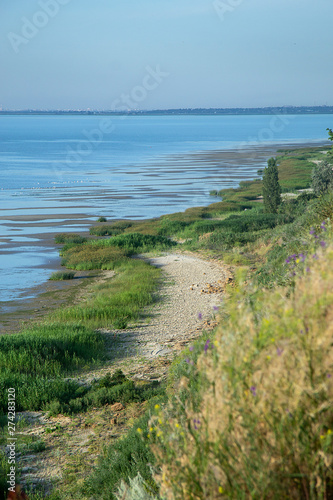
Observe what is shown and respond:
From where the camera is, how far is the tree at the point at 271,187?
3306 centimetres

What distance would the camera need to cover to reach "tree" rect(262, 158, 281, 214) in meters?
33.1

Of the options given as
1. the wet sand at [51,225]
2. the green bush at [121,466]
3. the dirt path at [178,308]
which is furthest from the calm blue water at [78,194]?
the green bush at [121,466]

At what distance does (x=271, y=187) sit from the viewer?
1316 inches

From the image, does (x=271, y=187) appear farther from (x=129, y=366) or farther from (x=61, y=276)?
(x=129, y=366)

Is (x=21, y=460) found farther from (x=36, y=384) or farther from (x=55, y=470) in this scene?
(x=36, y=384)

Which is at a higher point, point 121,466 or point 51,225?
point 51,225

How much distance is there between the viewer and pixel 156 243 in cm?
2867

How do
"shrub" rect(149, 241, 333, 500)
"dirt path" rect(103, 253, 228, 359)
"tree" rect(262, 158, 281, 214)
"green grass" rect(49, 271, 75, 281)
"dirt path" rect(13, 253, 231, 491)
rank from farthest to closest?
"tree" rect(262, 158, 281, 214), "green grass" rect(49, 271, 75, 281), "dirt path" rect(103, 253, 228, 359), "dirt path" rect(13, 253, 231, 491), "shrub" rect(149, 241, 333, 500)

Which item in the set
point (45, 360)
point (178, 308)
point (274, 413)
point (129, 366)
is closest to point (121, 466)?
point (274, 413)

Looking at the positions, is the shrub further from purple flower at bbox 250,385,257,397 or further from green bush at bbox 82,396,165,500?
green bush at bbox 82,396,165,500

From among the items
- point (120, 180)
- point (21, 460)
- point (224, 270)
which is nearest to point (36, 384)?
point (21, 460)

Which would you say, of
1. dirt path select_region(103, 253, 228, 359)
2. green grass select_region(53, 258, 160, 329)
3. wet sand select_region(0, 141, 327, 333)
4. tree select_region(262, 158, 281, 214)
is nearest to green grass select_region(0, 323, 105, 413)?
dirt path select_region(103, 253, 228, 359)

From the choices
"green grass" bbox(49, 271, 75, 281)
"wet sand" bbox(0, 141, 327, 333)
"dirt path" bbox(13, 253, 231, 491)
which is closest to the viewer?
"dirt path" bbox(13, 253, 231, 491)

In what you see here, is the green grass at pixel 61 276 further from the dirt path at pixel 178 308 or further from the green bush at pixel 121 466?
the green bush at pixel 121 466
